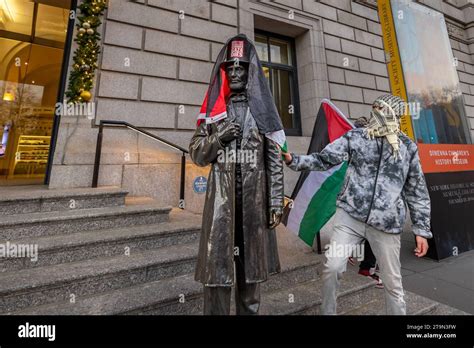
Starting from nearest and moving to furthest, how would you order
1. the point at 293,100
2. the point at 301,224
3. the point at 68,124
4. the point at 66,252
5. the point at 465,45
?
1. the point at 66,252
2. the point at 301,224
3. the point at 68,124
4. the point at 293,100
5. the point at 465,45

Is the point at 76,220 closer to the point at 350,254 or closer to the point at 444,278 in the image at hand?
the point at 350,254

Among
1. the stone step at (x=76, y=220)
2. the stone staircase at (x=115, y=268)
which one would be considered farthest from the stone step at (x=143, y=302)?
the stone step at (x=76, y=220)

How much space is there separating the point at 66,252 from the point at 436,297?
4.95 metres

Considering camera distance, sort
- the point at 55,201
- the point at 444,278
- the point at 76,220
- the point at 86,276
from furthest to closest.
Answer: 1. the point at 444,278
2. the point at 55,201
3. the point at 76,220
4. the point at 86,276

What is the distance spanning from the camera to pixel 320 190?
3.93m

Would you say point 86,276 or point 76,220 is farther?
point 76,220

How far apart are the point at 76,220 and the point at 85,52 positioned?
3572 millimetres

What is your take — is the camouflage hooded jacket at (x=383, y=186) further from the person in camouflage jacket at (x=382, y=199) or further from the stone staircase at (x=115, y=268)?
the stone staircase at (x=115, y=268)

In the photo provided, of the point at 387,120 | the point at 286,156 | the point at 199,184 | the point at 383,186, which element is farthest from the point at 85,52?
the point at 383,186
